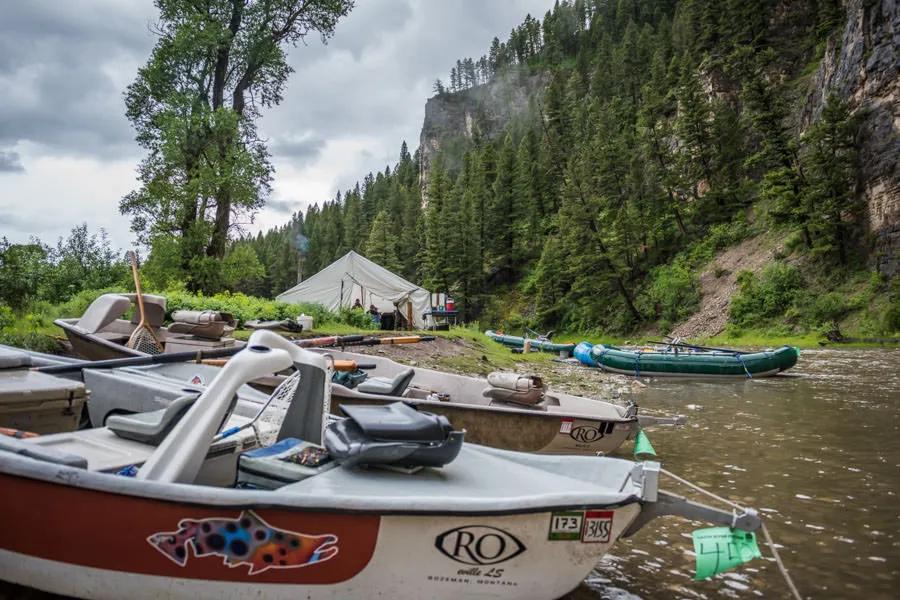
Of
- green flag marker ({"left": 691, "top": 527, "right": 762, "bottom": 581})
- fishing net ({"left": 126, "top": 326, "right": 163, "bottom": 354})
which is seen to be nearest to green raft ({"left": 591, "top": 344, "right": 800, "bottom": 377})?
fishing net ({"left": 126, "top": 326, "right": 163, "bottom": 354})

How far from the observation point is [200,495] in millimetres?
3180

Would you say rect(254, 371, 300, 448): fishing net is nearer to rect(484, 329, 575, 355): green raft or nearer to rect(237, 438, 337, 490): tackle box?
rect(237, 438, 337, 490): tackle box

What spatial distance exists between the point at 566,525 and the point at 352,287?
89.8 ft

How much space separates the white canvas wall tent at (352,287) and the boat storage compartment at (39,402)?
24.4 meters

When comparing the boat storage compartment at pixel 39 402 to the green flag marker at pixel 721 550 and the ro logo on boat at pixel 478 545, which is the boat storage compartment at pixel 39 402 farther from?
the green flag marker at pixel 721 550

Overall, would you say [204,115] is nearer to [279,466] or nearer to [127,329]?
[127,329]

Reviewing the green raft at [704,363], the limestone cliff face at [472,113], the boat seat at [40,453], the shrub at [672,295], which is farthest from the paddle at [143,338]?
the limestone cliff face at [472,113]

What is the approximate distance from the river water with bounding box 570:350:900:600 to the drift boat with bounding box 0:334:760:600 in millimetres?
1073

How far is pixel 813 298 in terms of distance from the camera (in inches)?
1378

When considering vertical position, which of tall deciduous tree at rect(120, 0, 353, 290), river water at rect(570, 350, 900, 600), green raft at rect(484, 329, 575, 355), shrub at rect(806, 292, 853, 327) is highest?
tall deciduous tree at rect(120, 0, 353, 290)

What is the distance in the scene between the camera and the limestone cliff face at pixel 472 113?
13175 centimetres

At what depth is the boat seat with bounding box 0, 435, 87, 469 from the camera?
3.47 meters

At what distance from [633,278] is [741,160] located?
13.0 m

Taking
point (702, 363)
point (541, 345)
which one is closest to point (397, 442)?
point (702, 363)
